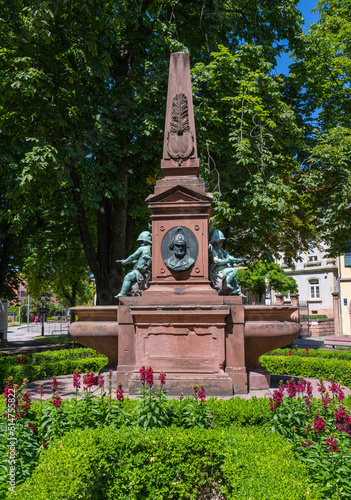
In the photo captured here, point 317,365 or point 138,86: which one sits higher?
point 138,86

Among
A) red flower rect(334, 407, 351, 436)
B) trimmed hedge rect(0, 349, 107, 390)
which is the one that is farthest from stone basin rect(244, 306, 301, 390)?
trimmed hedge rect(0, 349, 107, 390)

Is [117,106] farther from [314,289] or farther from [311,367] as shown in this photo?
[314,289]

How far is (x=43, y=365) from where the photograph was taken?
32.2 feet

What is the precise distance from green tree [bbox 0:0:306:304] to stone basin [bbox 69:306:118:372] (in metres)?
4.74

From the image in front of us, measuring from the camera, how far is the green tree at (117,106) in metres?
11.4

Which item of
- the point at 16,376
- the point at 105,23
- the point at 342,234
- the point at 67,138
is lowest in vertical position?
the point at 16,376

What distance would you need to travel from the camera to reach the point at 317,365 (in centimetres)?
965

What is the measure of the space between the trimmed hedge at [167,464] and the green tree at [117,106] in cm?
837

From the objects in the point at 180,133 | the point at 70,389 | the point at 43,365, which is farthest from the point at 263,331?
the point at 43,365

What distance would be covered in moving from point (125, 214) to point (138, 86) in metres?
4.41

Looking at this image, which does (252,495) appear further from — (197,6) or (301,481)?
(197,6)

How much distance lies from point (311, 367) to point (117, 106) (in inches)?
387

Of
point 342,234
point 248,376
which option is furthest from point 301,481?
point 342,234

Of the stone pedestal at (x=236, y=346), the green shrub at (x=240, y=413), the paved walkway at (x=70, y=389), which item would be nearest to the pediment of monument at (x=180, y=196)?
the stone pedestal at (x=236, y=346)
